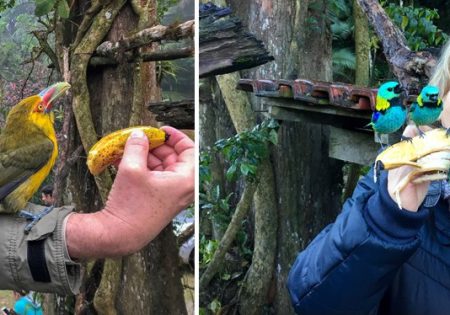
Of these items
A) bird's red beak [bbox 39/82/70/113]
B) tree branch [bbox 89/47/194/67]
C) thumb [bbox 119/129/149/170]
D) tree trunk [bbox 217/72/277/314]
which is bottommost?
tree trunk [bbox 217/72/277/314]

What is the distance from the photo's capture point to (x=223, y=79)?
173 centimetres

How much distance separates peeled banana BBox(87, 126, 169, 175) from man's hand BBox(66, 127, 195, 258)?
0.01 m

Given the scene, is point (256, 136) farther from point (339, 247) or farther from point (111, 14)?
point (339, 247)

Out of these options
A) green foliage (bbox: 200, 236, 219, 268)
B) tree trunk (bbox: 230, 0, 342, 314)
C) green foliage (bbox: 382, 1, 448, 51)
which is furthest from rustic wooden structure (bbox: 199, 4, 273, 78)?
green foliage (bbox: 382, 1, 448, 51)

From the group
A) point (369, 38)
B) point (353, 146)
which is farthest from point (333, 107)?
point (369, 38)

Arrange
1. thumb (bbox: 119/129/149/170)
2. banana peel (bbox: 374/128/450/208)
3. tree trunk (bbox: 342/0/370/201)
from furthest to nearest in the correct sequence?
tree trunk (bbox: 342/0/370/201)
thumb (bbox: 119/129/149/170)
banana peel (bbox: 374/128/450/208)

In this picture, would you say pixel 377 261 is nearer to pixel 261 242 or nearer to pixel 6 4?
pixel 6 4

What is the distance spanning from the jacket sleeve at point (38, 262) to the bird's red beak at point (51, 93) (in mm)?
174

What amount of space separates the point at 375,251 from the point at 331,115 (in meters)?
0.89

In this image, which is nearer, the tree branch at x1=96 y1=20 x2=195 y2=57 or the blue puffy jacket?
the blue puffy jacket

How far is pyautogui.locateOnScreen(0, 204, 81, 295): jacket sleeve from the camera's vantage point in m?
0.85

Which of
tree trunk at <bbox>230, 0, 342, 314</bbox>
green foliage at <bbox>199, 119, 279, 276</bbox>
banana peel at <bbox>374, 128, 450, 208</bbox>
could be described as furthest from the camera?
tree trunk at <bbox>230, 0, 342, 314</bbox>

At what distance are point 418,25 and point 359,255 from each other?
1.50m

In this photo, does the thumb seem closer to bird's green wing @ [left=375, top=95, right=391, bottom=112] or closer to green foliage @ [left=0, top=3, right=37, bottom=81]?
green foliage @ [left=0, top=3, right=37, bottom=81]
